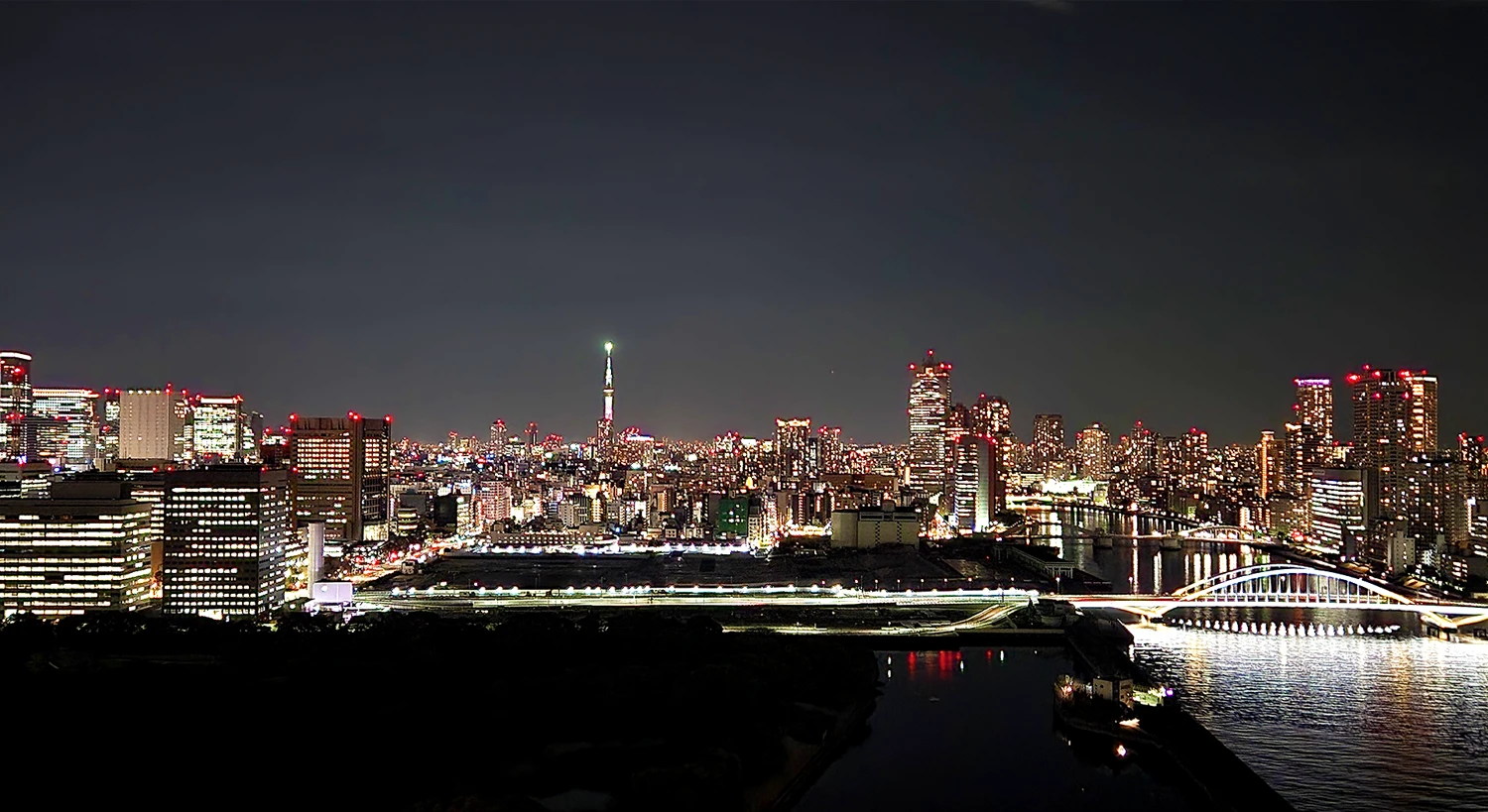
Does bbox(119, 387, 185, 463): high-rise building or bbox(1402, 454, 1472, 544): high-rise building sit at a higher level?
bbox(119, 387, 185, 463): high-rise building

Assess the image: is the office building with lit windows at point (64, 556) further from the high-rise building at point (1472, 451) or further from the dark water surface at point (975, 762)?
the high-rise building at point (1472, 451)

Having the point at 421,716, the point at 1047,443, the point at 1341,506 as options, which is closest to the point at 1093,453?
the point at 1047,443

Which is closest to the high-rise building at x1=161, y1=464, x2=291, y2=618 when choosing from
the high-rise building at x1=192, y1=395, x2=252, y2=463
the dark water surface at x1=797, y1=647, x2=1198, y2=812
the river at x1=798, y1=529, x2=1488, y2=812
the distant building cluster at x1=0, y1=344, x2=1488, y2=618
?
the distant building cluster at x1=0, y1=344, x2=1488, y2=618

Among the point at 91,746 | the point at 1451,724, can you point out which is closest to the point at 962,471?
the point at 1451,724

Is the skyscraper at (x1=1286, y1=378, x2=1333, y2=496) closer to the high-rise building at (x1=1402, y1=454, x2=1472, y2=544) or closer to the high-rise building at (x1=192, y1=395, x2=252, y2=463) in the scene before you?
the high-rise building at (x1=1402, y1=454, x2=1472, y2=544)

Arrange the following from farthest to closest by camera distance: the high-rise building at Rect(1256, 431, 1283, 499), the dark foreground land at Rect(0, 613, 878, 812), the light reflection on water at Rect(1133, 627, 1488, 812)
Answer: the high-rise building at Rect(1256, 431, 1283, 499) → the light reflection on water at Rect(1133, 627, 1488, 812) → the dark foreground land at Rect(0, 613, 878, 812)

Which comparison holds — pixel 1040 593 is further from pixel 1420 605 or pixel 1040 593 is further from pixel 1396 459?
pixel 1396 459

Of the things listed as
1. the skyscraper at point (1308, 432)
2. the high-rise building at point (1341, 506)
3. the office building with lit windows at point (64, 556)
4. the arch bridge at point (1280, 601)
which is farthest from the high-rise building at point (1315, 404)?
the office building with lit windows at point (64, 556)
